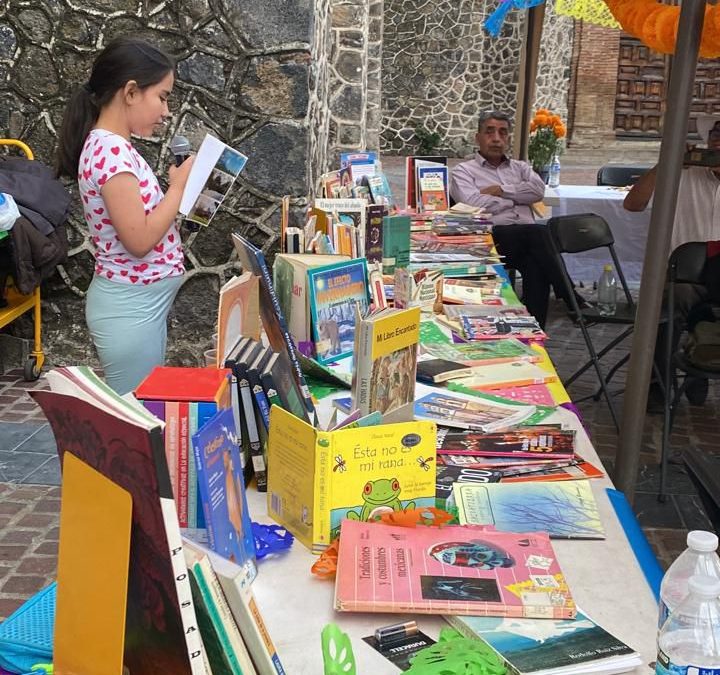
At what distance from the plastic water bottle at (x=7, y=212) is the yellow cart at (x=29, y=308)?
1.55 ft

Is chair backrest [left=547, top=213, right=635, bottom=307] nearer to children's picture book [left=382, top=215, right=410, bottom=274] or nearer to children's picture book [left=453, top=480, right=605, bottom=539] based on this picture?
Answer: children's picture book [left=382, top=215, right=410, bottom=274]

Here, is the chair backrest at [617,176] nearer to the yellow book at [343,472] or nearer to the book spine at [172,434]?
the yellow book at [343,472]

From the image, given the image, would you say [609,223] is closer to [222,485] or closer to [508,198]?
[508,198]

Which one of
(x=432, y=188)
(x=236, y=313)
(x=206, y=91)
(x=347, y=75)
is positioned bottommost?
(x=432, y=188)

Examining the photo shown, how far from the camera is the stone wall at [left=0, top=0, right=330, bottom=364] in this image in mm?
4688

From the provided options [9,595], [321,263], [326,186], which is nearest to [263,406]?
[321,263]

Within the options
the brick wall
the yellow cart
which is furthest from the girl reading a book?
the brick wall

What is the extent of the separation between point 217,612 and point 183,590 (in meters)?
0.07

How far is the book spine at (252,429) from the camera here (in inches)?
82.7

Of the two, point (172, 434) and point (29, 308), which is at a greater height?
point (172, 434)

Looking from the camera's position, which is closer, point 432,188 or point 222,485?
point 222,485

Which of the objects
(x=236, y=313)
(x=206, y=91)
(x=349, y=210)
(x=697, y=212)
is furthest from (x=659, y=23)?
(x=236, y=313)

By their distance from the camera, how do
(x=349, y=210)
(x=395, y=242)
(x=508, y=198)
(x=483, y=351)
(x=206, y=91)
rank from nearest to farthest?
(x=483, y=351) < (x=349, y=210) < (x=395, y=242) < (x=206, y=91) < (x=508, y=198)

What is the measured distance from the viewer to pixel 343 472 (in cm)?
186
